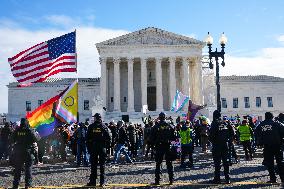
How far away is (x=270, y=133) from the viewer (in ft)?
36.4

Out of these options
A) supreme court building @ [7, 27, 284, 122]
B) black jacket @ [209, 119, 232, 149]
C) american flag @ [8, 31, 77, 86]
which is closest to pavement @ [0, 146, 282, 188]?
black jacket @ [209, 119, 232, 149]

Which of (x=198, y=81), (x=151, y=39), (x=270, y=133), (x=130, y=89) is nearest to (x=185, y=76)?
(x=198, y=81)

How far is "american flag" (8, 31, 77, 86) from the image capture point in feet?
52.6

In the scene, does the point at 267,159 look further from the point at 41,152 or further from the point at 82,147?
the point at 41,152

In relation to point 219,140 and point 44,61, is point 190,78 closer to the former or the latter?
point 44,61

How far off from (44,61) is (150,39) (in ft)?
146

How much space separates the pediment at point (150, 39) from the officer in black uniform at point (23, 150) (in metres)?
48.3

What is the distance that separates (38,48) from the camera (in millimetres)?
16125

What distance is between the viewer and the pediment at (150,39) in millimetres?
58875

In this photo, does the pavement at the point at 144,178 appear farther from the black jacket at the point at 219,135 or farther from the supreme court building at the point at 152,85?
the supreme court building at the point at 152,85

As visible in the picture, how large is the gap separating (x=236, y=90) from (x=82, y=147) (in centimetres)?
5696

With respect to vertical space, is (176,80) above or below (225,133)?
above

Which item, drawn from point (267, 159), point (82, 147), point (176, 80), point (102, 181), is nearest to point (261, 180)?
point (267, 159)

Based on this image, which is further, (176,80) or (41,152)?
(176,80)
